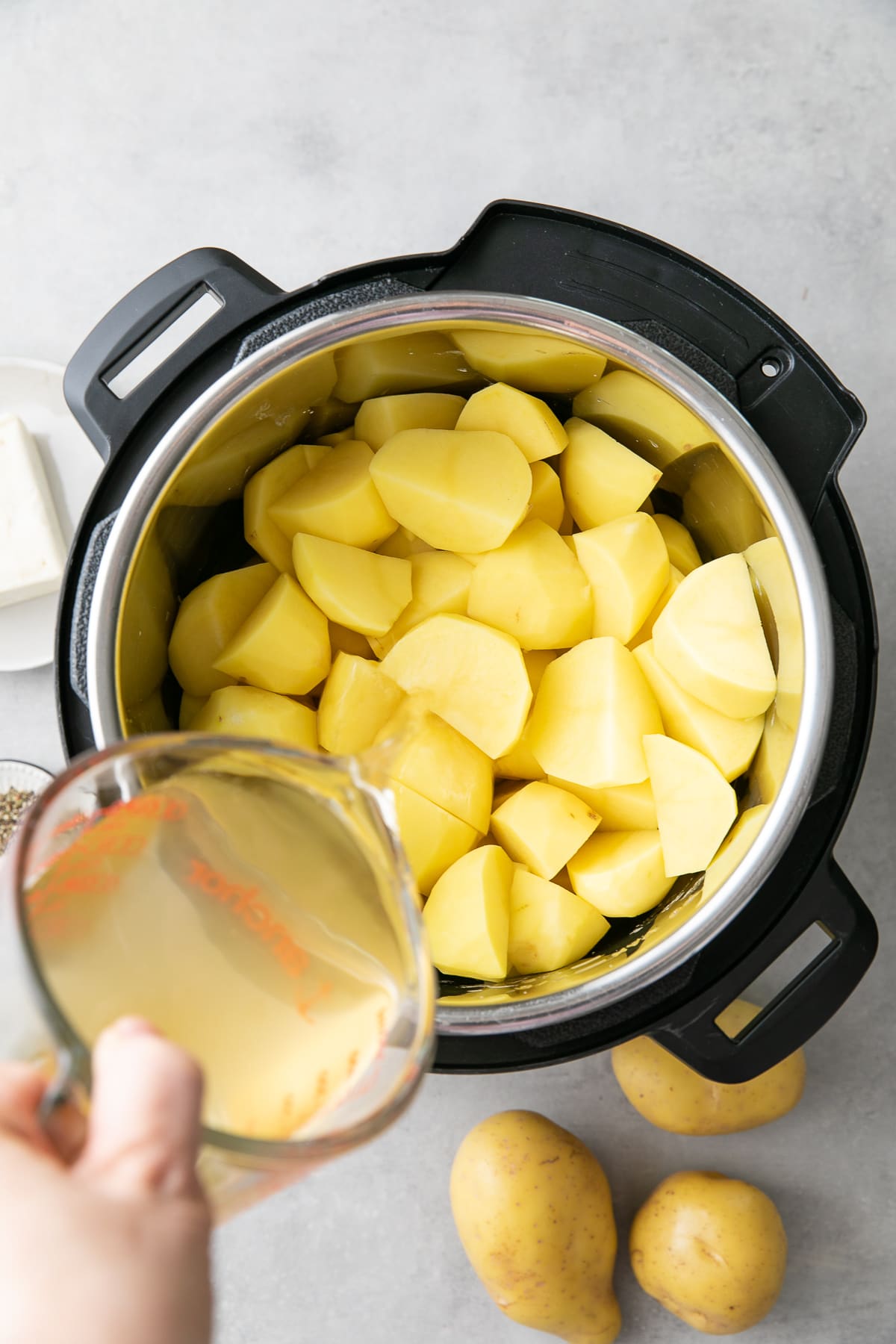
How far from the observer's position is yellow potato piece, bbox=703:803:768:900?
2.41 ft

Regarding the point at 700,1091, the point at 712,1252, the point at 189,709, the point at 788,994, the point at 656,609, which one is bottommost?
the point at 712,1252

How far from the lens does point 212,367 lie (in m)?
0.77

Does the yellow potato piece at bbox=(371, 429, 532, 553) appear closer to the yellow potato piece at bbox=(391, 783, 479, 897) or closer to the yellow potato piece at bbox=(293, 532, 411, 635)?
the yellow potato piece at bbox=(293, 532, 411, 635)

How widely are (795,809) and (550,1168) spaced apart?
0.46 metres

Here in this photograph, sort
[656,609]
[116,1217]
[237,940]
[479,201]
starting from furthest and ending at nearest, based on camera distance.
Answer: [479,201] < [656,609] < [237,940] < [116,1217]

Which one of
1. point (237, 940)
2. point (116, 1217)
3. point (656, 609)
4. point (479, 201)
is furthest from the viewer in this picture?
point (479, 201)

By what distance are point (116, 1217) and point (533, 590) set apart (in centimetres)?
57

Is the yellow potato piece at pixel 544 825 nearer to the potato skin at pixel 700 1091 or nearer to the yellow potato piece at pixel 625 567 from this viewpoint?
the yellow potato piece at pixel 625 567

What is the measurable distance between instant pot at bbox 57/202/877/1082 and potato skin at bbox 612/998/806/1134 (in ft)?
0.62

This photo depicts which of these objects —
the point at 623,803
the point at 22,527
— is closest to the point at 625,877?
the point at 623,803

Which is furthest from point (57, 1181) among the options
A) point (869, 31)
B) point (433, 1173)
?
point (869, 31)

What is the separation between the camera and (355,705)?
2.72 feet

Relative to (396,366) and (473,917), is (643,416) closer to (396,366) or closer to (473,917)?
(396,366)

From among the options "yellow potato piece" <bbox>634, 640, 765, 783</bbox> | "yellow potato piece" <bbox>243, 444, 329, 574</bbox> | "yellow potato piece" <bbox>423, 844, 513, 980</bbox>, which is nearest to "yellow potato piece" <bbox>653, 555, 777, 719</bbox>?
"yellow potato piece" <bbox>634, 640, 765, 783</bbox>
